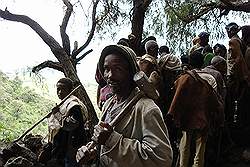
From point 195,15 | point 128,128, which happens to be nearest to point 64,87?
point 128,128

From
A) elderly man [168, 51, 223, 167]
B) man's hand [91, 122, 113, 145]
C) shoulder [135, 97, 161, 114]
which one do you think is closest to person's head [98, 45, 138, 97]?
shoulder [135, 97, 161, 114]

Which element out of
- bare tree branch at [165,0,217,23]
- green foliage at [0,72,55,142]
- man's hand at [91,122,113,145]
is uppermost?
man's hand at [91,122,113,145]

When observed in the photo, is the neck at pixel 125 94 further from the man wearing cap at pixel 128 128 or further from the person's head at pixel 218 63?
the person's head at pixel 218 63

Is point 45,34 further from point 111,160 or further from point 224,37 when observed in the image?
point 111,160

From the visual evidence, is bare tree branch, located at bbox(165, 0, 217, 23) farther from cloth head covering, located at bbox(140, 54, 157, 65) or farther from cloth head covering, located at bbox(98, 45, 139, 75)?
cloth head covering, located at bbox(98, 45, 139, 75)

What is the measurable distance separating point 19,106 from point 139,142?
13.0m

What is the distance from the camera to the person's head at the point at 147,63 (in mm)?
6180

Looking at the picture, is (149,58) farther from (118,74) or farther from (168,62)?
(118,74)

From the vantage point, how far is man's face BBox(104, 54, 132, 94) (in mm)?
2574

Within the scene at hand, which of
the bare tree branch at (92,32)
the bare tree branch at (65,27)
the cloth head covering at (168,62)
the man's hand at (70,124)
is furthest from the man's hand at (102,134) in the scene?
the bare tree branch at (92,32)

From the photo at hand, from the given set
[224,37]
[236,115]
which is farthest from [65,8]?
[236,115]

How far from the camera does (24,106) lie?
→ 15.0m

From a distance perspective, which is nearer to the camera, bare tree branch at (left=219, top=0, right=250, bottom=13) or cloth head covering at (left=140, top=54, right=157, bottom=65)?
cloth head covering at (left=140, top=54, right=157, bottom=65)

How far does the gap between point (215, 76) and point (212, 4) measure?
4275 mm
